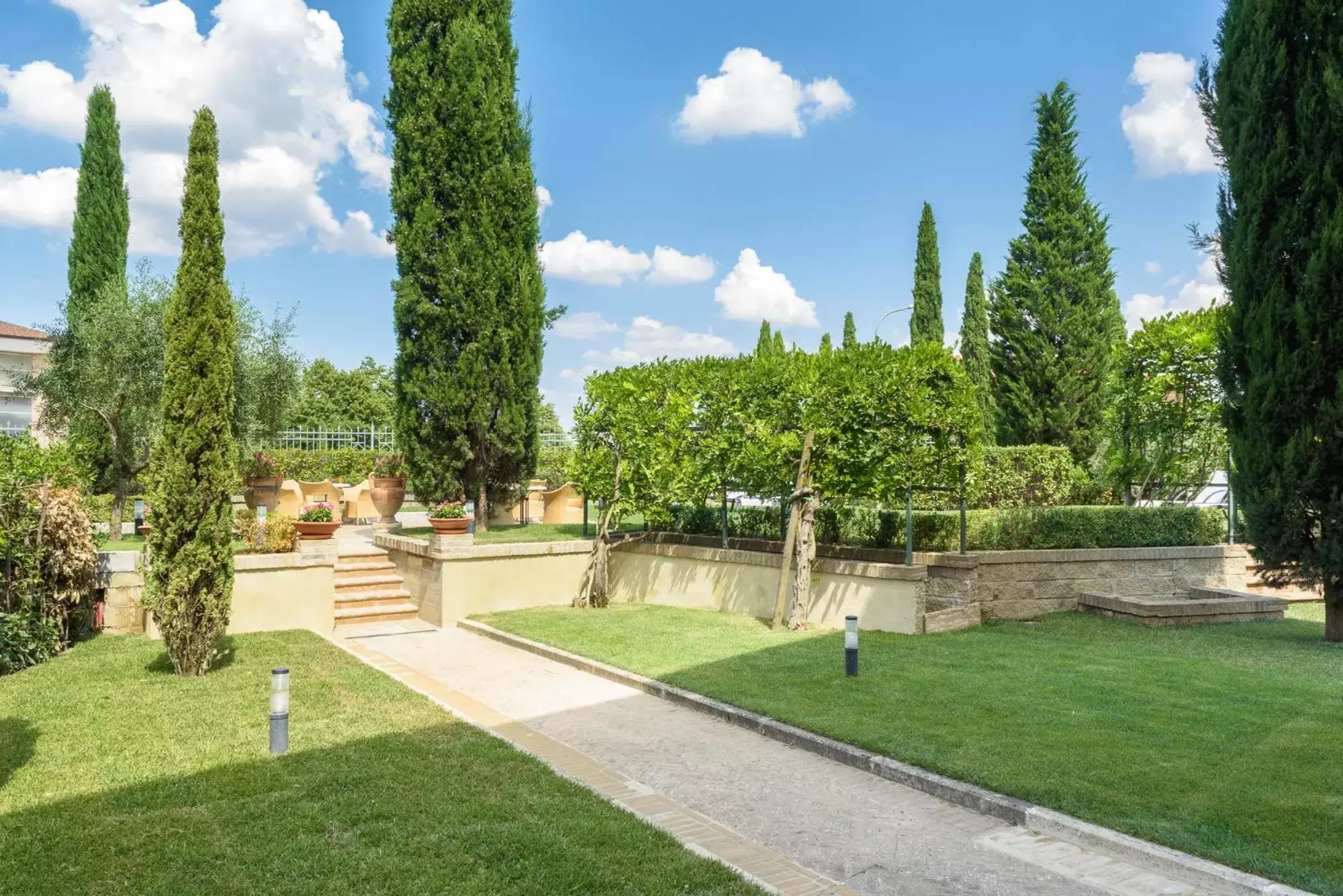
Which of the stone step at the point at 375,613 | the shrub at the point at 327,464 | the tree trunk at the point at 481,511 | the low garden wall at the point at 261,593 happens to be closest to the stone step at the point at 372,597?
the stone step at the point at 375,613

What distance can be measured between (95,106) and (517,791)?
1010 inches

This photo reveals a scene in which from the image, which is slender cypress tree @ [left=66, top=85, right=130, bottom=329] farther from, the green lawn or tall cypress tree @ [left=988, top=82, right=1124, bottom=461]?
tall cypress tree @ [left=988, top=82, right=1124, bottom=461]

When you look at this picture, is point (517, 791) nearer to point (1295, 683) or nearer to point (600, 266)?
point (1295, 683)

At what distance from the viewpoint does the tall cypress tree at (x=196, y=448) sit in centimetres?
869

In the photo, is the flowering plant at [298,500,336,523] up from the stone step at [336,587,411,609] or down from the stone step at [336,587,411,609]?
up

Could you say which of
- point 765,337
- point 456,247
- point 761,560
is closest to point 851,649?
point 761,560

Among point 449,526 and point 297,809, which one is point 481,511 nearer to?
point 449,526

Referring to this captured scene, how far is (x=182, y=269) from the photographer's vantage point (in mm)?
8875

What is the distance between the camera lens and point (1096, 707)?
7.12 m

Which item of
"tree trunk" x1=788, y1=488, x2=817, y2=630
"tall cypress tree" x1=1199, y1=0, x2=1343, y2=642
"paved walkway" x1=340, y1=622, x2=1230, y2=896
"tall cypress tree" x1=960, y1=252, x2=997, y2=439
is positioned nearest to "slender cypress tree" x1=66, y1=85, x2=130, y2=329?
"paved walkway" x1=340, y1=622, x2=1230, y2=896

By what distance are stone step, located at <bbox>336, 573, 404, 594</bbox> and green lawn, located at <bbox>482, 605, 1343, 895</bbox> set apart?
10.9ft

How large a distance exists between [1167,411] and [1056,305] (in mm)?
6769

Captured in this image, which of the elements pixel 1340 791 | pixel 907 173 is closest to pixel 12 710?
pixel 1340 791

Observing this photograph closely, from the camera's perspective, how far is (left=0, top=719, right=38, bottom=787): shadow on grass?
5.90 m
